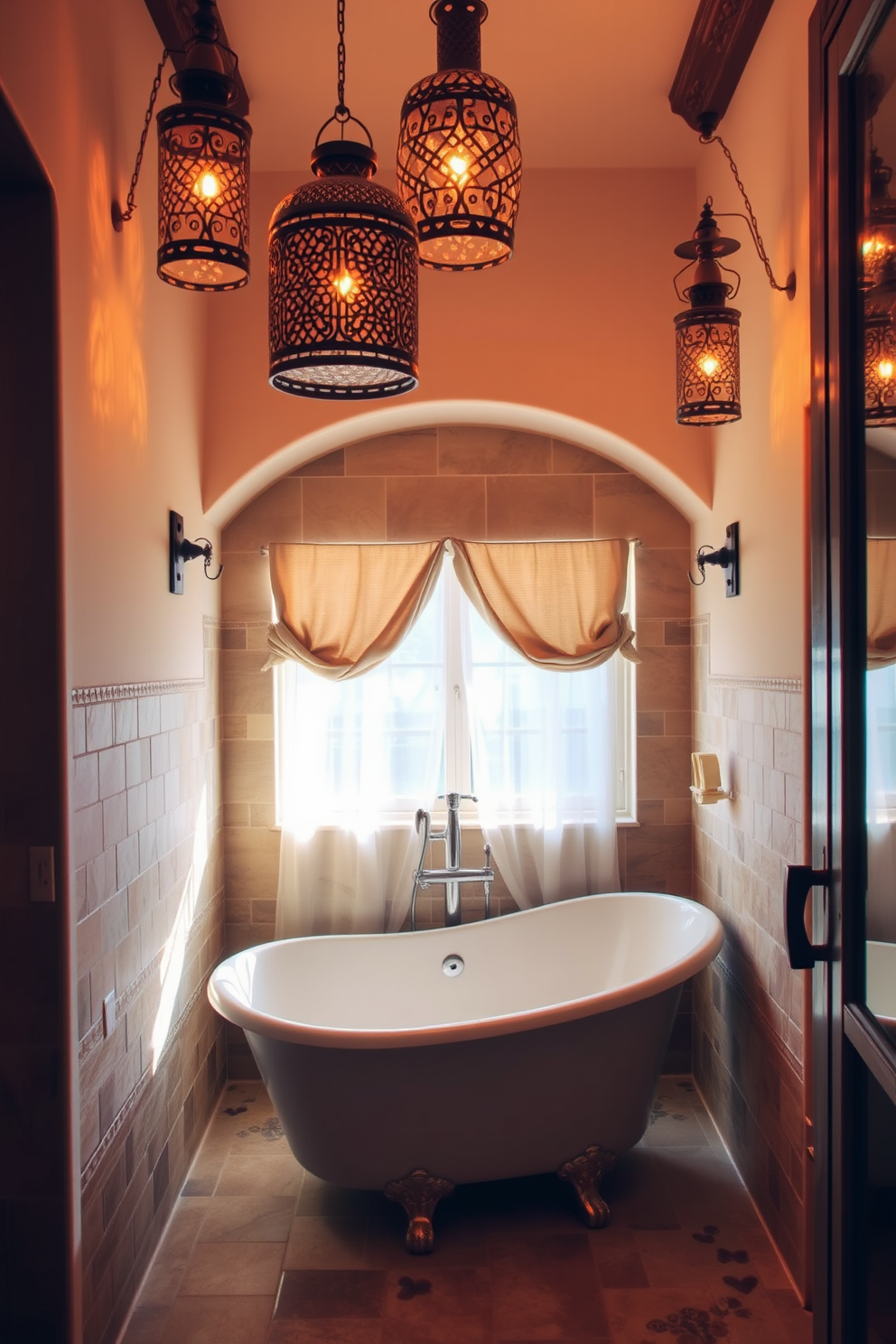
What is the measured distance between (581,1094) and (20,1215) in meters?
1.54

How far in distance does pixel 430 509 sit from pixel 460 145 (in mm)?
2357

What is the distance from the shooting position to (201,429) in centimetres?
357

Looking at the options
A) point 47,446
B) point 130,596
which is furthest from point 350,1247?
point 47,446

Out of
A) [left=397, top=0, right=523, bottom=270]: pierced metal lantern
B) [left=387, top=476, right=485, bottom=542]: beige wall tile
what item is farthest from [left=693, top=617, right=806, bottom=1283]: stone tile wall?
[left=397, top=0, right=523, bottom=270]: pierced metal lantern

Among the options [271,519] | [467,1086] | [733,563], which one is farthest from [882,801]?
[271,519]

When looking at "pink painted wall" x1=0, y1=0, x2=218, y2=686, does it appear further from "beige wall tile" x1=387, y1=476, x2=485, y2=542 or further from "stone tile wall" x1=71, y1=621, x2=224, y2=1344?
Answer: "beige wall tile" x1=387, y1=476, x2=485, y2=542

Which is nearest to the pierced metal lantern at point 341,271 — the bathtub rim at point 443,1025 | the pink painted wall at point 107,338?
the pink painted wall at point 107,338

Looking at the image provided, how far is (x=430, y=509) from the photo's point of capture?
3.94m

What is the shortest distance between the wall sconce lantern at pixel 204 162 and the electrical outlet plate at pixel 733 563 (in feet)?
6.01

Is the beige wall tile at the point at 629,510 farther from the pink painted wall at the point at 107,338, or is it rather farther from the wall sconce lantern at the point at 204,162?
the wall sconce lantern at the point at 204,162

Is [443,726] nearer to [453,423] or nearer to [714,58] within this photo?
[453,423]

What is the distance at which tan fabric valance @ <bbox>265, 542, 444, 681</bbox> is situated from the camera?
386cm

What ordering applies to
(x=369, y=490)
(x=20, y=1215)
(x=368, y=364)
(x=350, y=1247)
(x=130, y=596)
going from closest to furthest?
1. (x=368, y=364)
2. (x=20, y=1215)
3. (x=130, y=596)
4. (x=350, y=1247)
5. (x=369, y=490)

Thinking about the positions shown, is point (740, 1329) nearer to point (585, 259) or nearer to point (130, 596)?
point (130, 596)
